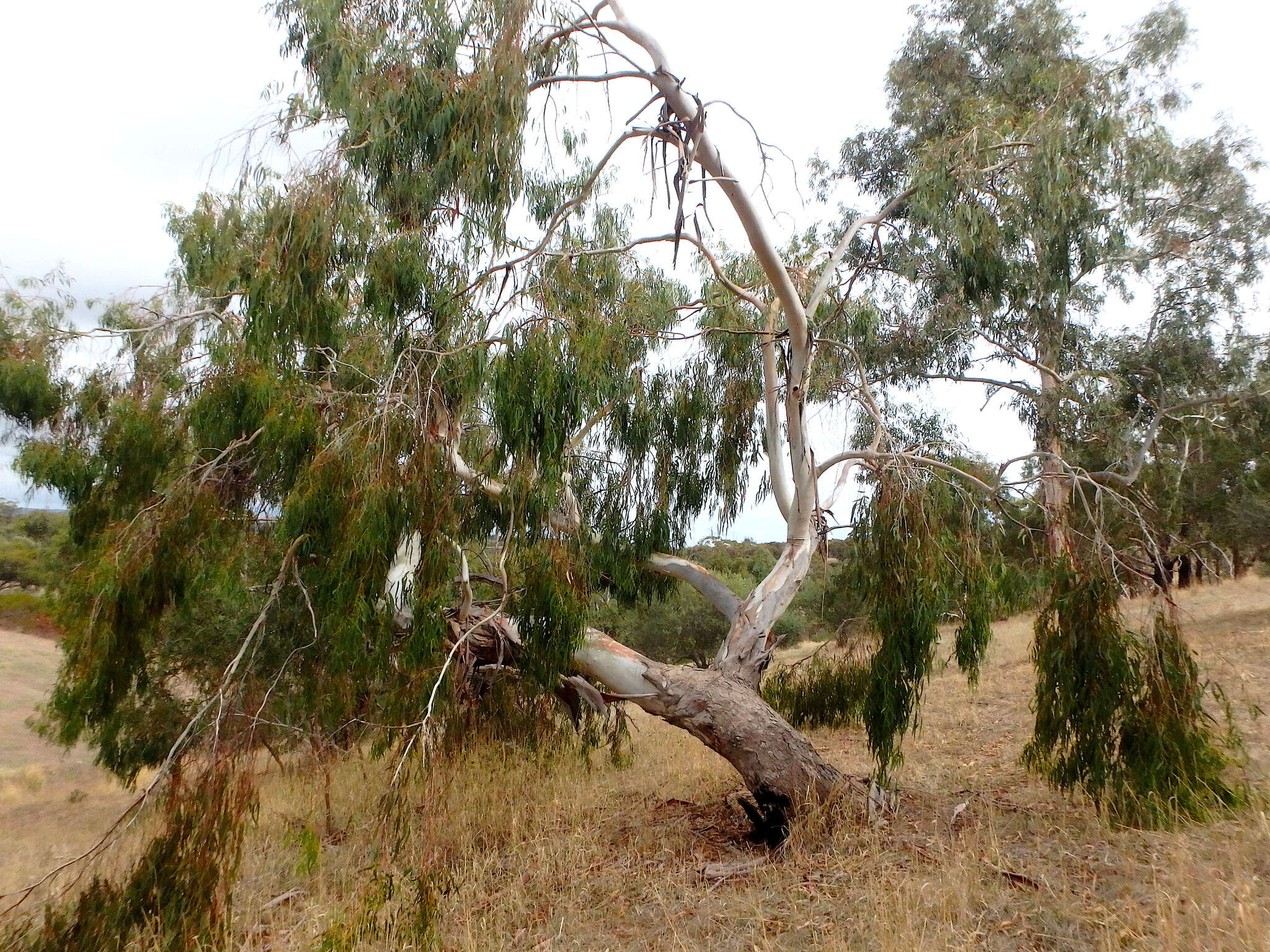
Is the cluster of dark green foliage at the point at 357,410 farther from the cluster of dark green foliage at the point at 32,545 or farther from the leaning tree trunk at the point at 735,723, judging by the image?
the cluster of dark green foliage at the point at 32,545

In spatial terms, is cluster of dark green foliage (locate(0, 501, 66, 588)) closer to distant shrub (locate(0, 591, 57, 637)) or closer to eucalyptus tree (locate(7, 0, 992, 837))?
distant shrub (locate(0, 591, 57, 637))

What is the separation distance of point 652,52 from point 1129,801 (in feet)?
15.8

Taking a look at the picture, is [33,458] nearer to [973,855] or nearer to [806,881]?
[806,881]

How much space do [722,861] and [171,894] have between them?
114 inches

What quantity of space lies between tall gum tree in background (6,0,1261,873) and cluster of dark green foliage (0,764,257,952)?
428 mm

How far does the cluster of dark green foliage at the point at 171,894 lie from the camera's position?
3572 mm

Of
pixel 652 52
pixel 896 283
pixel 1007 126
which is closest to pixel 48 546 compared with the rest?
pixel 652 52

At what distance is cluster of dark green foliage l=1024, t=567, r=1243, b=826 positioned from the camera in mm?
4367

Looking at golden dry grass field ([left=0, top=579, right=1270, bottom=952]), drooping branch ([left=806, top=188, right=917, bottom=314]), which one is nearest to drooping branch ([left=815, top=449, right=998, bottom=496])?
drooping branch ([left=806, top=188, right=917, bottom=314])

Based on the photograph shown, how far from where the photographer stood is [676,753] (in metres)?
8.59

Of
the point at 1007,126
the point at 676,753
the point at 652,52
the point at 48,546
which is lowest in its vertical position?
the point at 676,753

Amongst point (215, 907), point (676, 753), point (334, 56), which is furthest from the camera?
point (676, 753)

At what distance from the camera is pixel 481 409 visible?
5555mm

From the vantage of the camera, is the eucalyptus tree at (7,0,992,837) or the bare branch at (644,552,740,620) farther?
the bare branch at (644,552,740,620)
